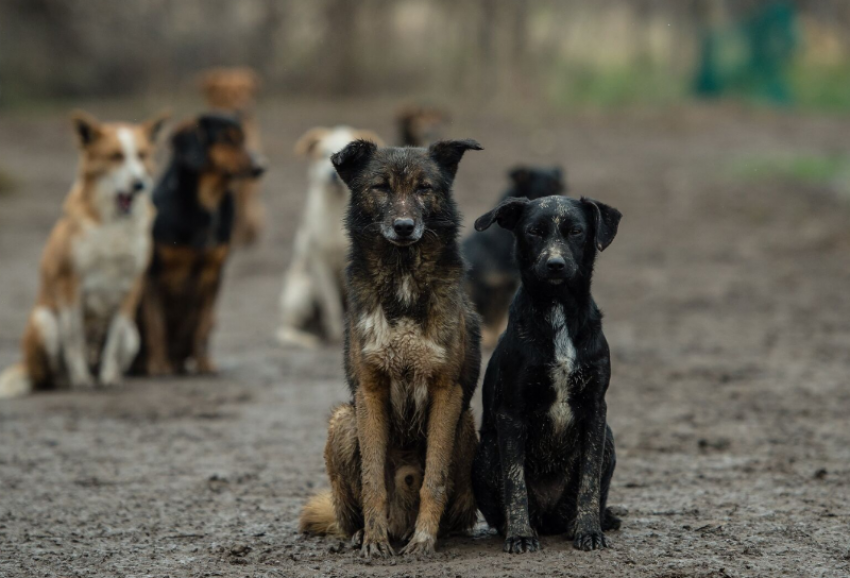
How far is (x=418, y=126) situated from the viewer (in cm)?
1272

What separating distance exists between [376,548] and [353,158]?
166 cm

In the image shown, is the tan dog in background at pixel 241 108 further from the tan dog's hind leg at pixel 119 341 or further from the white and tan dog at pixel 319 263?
the tan dog's hind leg at pixel 119 341

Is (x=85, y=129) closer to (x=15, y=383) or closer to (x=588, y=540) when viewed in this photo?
(x=15, y=383)

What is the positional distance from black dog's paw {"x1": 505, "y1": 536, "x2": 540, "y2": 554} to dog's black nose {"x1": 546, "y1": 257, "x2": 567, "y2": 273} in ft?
3.56

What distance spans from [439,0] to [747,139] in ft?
25.7

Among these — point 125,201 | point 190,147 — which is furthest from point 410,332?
point 190,147

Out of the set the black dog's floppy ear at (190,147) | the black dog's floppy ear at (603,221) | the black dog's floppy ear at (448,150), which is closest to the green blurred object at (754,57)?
the black dog's floppy ear at (190,147)

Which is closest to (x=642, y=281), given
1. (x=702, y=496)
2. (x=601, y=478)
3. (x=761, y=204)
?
(x=761, y=204)

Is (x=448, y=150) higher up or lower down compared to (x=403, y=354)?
higher up

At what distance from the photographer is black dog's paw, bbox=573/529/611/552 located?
473cm

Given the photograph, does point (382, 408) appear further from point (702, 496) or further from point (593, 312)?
point (702, 496)

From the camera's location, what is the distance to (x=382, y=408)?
4.95 m

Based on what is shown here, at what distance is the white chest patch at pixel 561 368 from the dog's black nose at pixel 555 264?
208 mm

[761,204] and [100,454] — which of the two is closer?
[100,454]
